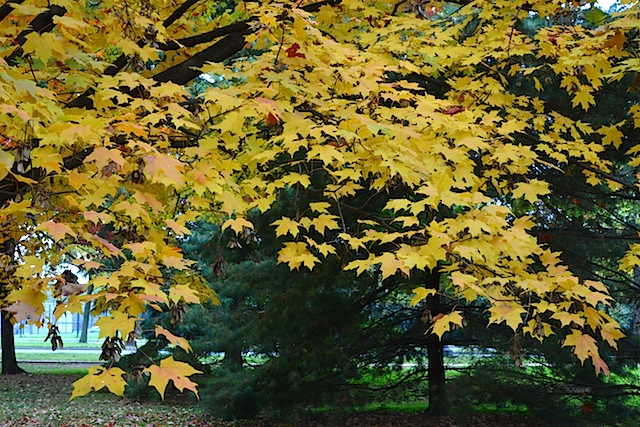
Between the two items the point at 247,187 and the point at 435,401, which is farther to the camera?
the point at 435,401

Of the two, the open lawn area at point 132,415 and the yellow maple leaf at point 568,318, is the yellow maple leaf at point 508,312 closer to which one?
the yellow maple leaf at point 568,318

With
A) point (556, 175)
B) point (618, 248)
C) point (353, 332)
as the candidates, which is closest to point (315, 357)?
point (353, 332)

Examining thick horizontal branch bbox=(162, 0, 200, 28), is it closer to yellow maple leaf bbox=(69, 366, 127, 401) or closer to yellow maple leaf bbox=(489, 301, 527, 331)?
yellow maple leaf bbox=(489, 301, 527, 331)

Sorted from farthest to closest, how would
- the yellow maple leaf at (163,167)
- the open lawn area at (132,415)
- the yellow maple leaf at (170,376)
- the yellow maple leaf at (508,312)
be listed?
the open lawn area at (132,415) < the yellow maple leaf at (508,312) < the yellow maple leaf at (163,167) < the yellow maple leaf at (170,376)

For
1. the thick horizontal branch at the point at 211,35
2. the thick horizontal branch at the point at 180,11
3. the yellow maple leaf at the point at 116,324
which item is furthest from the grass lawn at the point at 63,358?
the yellow maple leaf at the point at 116,324

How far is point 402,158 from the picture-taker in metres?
4.07

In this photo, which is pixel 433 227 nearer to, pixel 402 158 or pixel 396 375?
pixel 402 158

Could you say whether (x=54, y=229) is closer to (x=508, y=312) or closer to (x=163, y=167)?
(x=163, y=167)

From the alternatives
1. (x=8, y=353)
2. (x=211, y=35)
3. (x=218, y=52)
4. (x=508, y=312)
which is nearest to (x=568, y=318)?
(x=508, y=312)

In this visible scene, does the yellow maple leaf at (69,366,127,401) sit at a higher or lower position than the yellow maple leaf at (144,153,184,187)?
lower

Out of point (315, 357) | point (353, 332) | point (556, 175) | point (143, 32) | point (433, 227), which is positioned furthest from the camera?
point (353, 332)

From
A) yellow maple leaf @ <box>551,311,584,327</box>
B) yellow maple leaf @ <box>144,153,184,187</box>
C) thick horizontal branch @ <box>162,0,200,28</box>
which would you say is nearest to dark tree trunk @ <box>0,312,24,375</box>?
thick horizontal branch @ <box>162,0,200,28</box>

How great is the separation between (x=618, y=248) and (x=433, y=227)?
6.65m

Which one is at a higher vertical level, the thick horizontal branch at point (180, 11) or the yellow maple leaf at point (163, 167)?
the thick horizontal branch at point (180, 11)
